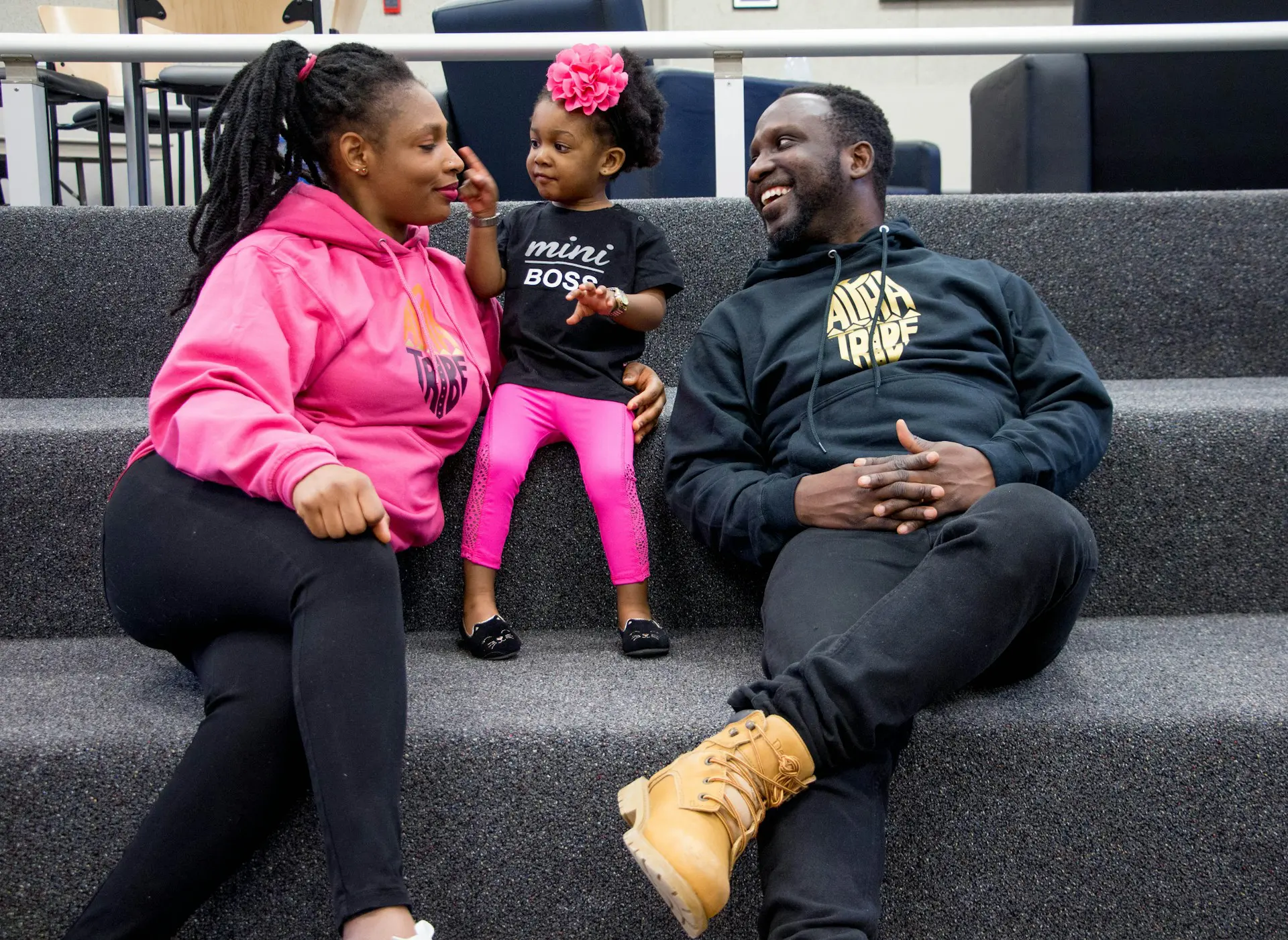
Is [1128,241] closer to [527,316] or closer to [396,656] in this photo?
[527,316]

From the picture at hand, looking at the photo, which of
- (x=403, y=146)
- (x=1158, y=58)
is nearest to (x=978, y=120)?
(x=1158, y=58)

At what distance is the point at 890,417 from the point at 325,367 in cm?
68

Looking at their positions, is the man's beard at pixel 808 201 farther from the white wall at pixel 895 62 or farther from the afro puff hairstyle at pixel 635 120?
the white wall at pixel 895 62

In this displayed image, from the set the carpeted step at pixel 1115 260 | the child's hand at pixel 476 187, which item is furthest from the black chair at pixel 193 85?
the child's hand at pixel 476 187

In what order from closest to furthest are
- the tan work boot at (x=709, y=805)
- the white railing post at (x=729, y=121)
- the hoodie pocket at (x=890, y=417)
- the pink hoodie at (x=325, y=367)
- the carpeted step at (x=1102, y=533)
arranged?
the tan work boot at (x=709, y=805) → the pink hoodie at (x=325, y=367) → the hoodie pocket at (x=890, y=417) → the carpeted step at (x=1102, y=533) → the white railing post at (x=729, y=121)

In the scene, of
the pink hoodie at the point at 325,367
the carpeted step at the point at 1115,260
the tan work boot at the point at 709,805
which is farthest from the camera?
the carpeted step at the point at 1115,260

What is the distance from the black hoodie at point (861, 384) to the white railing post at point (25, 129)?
129 centimetres

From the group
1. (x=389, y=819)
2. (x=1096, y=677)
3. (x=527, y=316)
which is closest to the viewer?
(x=389, y=819)

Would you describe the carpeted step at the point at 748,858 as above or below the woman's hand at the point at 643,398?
below

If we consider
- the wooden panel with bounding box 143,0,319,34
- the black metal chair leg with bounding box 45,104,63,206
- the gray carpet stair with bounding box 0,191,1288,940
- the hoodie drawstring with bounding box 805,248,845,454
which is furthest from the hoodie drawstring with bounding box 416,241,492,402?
the wooden panel with bounding box 143,0,319,34

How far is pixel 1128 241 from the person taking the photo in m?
1.74

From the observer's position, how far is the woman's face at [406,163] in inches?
50.0

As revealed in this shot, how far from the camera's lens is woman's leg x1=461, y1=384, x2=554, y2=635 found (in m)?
1.33

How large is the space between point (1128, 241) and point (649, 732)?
1.26m
